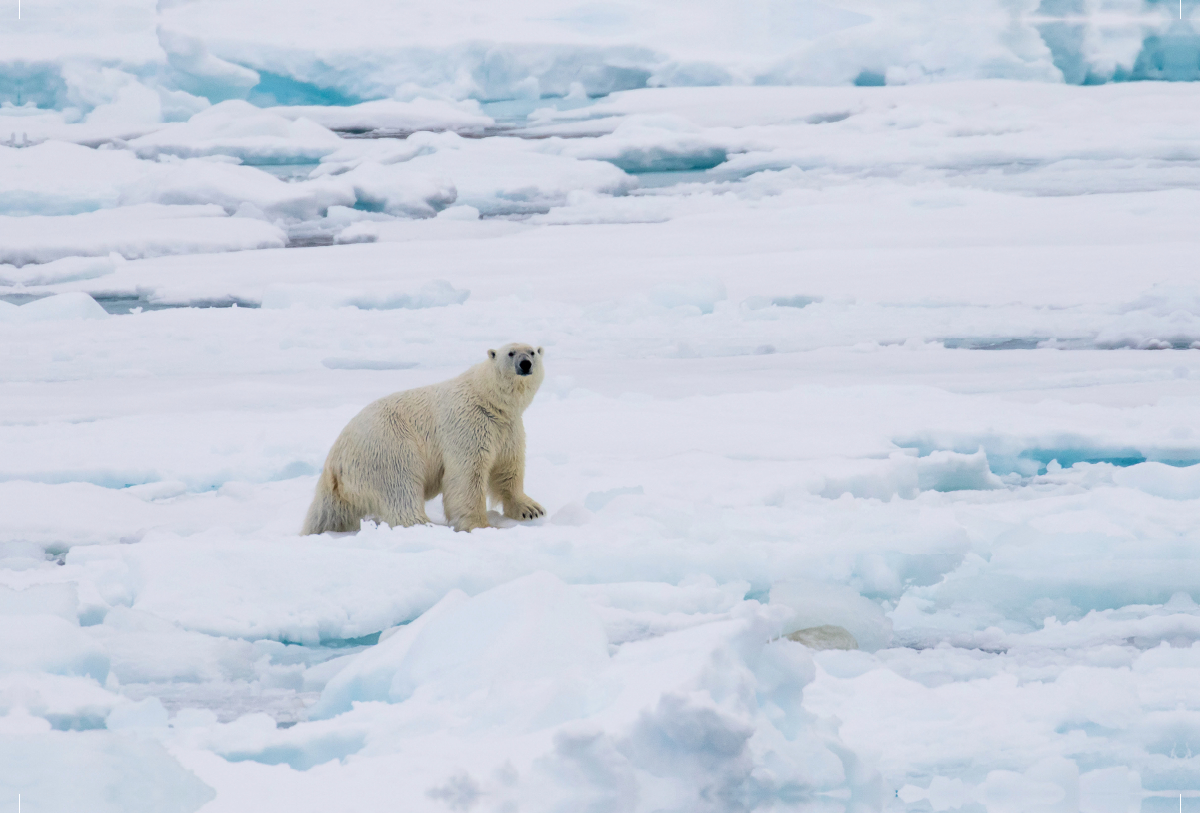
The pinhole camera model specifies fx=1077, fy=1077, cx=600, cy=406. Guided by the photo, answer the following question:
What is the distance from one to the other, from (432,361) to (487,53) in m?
8.13

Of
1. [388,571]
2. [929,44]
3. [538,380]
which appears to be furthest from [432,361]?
[929,44]

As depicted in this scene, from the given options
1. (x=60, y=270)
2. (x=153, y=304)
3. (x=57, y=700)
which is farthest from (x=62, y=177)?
(x=57, y=700)

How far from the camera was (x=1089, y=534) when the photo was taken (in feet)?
9.32

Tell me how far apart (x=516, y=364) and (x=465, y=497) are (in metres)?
0.39

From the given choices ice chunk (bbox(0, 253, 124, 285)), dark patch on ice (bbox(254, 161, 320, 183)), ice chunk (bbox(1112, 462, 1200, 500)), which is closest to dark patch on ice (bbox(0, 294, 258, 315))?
ice chunk (bbox(0, 253, 124, 285))

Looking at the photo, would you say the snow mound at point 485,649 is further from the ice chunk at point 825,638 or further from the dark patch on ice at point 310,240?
the dark patch on ice at point 310,240

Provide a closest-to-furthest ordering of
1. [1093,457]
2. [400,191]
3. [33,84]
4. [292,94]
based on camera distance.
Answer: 1. [1093,457]
2. [400,191]
3. [33,84]
4. [292,94]

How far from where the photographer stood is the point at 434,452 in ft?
9.78

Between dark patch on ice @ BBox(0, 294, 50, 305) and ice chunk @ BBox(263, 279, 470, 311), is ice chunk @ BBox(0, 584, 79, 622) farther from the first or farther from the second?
dark patch on ice @ BBox(0, 294, 50, 305)

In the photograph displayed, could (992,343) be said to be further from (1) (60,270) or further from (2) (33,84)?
(2) (33,84)

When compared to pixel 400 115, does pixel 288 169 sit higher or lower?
lower

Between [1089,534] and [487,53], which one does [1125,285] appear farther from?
[487,53]

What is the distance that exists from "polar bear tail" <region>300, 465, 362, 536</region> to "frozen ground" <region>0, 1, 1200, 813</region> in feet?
0.49

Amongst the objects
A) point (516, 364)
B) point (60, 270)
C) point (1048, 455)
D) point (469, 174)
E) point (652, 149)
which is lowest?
point (1048, 455)
